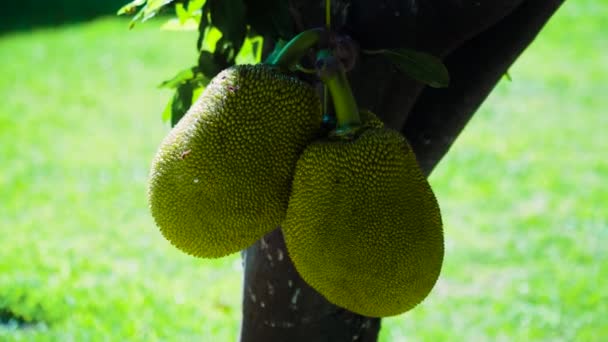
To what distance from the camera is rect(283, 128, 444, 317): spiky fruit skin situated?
820mm

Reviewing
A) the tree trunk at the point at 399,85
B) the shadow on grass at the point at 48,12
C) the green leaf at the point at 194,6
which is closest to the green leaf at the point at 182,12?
the green leaf at the point at 194,6

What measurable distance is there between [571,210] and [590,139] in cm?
91

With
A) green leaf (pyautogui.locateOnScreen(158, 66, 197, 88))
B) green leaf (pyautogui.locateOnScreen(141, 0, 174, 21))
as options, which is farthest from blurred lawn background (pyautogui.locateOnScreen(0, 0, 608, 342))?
green leaf (pyautogui.locateOnScreen(141, 0, 174, 21))

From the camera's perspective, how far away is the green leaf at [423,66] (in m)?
0.95

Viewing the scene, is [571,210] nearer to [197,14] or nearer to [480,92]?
[480,92]

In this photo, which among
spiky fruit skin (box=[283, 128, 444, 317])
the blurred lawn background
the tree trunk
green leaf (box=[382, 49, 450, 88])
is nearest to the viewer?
spiky fruit skin (box=[283, 128, 444, 317])

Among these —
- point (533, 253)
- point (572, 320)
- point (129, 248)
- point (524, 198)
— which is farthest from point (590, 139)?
point (129, 248)

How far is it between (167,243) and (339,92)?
7.40 feet

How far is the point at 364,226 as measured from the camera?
2.68 ft

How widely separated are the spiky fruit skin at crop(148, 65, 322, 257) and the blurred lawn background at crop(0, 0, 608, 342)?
1.38 m

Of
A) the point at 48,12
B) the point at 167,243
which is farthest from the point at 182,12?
the point at 48,12

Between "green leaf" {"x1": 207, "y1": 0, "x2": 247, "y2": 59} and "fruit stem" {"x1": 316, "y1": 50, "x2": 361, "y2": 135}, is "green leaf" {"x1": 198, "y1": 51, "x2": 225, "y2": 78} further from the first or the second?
"fruit stem" {"x1": 316, "y1": 50, "x2": 361, "y2": 135}

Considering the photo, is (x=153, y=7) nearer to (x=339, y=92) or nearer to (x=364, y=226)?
(x=339, y=92)

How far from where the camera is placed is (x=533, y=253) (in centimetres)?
294
